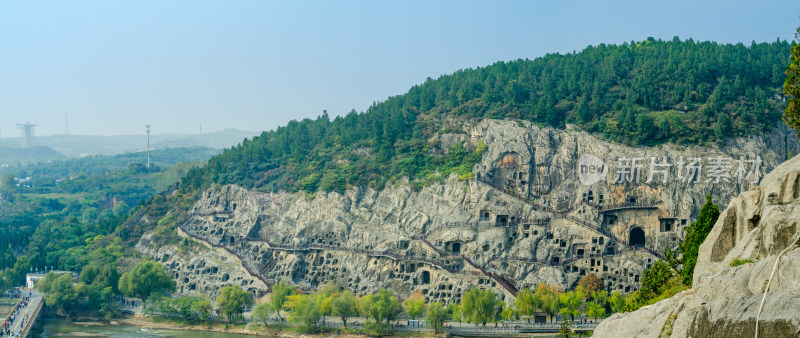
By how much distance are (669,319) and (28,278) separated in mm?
70155

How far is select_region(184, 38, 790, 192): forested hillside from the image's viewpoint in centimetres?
7100

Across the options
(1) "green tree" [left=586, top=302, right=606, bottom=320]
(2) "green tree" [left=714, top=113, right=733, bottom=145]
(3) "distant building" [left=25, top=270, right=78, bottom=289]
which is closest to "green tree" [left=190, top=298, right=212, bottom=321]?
(3) "distant building" [left=25, top=270, right=78, bottom=289]

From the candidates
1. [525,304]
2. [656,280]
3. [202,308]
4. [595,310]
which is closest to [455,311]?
[525,304]

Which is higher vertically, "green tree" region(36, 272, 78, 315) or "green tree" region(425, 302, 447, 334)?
"green tree" region(36, 272, 78, 315)

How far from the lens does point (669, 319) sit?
18719 millimetres

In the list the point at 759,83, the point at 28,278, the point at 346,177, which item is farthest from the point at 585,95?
the point at 28,278

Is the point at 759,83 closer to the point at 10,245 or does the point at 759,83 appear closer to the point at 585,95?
the point at 585,95

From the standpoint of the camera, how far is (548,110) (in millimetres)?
73938

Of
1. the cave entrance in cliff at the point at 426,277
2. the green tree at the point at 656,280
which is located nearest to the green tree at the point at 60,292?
the cave entrance in cliff at the point at 426,277

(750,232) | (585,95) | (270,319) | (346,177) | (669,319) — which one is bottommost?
(270,319)

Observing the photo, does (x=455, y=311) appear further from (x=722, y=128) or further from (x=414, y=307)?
(x=722, y=128)

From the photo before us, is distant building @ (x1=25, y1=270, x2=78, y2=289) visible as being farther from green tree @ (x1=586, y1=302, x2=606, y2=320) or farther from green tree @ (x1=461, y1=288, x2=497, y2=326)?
green tree @ (x1=586, y1=302, x2=606, y2=320)

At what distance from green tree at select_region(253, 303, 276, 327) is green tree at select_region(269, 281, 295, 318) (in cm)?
38

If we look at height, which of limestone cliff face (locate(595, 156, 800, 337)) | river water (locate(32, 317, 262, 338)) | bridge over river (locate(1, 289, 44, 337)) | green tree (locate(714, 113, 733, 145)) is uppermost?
green tree (locate(714, 113, 733, 145))
